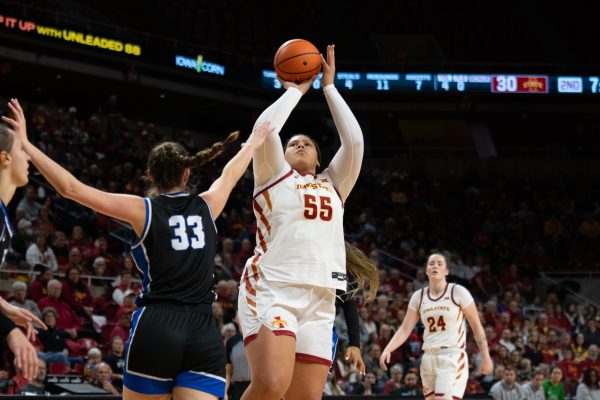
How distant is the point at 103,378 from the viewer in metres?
10.5

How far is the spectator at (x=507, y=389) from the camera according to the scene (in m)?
13.0

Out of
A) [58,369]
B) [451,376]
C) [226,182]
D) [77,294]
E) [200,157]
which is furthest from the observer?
[77,294]

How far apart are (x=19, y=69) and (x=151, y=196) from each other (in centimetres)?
1790

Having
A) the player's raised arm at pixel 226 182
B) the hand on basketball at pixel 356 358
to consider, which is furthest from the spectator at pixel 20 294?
the player's raised arm at pixel 226 182

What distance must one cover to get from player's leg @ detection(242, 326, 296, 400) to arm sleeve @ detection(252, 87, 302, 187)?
3.12ft

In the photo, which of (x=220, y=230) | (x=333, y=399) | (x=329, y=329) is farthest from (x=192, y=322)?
(x=220, y=230)

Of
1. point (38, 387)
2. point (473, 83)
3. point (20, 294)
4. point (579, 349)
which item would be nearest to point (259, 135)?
point (38, 387)

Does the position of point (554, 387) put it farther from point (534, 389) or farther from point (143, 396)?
point (143, 396)

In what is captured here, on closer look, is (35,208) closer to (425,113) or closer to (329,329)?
(329,329)

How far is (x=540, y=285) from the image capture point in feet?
72.2

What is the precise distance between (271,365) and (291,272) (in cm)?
58

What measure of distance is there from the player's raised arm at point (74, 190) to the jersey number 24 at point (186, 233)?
0.16 meters

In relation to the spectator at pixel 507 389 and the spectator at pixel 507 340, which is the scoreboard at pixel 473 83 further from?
the spectator at pixel 507 389

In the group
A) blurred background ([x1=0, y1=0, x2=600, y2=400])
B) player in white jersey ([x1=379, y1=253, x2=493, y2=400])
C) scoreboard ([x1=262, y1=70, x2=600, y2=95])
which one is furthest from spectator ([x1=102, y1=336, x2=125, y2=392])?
scoreboard ([x1=262, y1=70, x2=600, y2=95])
